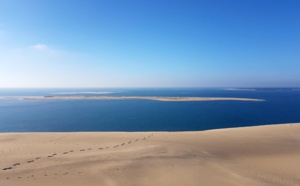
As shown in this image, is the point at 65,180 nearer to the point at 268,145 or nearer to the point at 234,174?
the point at 234,174

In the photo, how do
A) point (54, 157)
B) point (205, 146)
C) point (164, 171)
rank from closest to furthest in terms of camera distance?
point (164, 171), point (54, 157), point (205, 146)

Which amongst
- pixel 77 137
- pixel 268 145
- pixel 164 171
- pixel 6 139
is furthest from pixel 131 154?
pixel 6 139

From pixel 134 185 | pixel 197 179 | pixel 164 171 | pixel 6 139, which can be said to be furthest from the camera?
pixel 6 139

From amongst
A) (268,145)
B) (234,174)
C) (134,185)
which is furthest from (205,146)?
(134,185)

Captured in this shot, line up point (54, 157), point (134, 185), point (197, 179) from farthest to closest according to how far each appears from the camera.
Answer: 1. point (54, 157)
2. point (197, 179)
3. point (134, 185)

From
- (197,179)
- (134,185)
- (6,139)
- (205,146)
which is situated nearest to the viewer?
(134,185)

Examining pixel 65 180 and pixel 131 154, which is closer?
pixel 65 180

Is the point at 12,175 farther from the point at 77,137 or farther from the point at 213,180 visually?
the point at 77,137

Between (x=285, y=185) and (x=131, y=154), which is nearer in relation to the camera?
(x=285, y=185)

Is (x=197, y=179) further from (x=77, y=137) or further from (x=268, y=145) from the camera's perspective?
(x=77, y=137)
